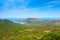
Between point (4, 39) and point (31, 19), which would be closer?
point (4, 39)

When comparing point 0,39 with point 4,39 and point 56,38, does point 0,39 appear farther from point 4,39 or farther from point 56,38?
point 56,38

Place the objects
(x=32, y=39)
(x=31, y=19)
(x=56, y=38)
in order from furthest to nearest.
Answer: (x=31, y=19)
(x=32, y=39)
(x=56, y=38)

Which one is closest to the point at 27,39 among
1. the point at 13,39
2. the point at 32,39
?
the point at 32,39

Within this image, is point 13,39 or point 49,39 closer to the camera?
point 49,39

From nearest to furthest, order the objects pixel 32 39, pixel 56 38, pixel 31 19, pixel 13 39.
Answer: pixel 56 38
pixel 32 39
pixel 13 39
pixel 31 19

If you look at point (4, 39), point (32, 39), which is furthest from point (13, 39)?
point (32, 39)

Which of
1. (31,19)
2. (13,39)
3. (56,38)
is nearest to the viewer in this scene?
(56,38)

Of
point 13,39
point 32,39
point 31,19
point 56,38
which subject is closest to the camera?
point 56,38

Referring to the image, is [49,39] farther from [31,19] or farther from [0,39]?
[31,19]

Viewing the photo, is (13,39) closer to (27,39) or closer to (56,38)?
(27,39)
